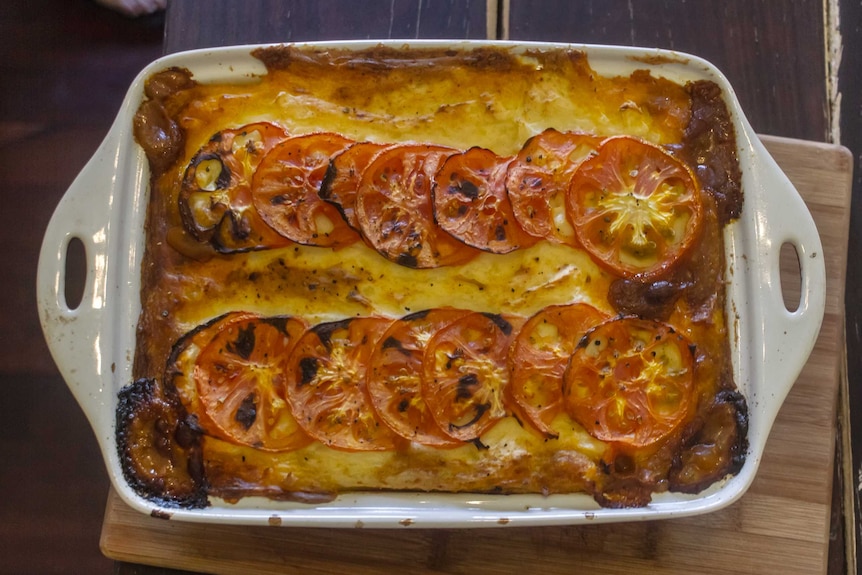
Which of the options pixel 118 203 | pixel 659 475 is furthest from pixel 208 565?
pixel 659 475

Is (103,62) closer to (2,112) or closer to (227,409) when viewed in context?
(2,112)

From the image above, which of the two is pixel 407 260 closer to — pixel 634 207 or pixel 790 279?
pixel 634 207

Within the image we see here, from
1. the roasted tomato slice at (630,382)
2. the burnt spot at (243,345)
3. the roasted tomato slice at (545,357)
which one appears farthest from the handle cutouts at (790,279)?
the burnt spot at (243,345)

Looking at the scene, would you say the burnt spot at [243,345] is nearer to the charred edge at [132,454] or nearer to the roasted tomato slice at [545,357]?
the charred edge at [132,454]

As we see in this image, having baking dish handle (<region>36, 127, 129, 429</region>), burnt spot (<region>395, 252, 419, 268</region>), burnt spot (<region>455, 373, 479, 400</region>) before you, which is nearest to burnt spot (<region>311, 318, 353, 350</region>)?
burnt spot (<region>395, 252, 419, 268</region>)

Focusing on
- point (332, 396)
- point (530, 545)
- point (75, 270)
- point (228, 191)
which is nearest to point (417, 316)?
point (332, 396)

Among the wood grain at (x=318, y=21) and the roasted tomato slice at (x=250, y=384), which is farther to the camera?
the wood grain at (x=318, y=21)
